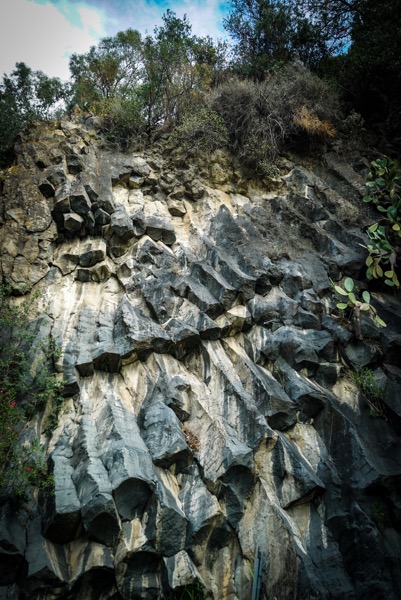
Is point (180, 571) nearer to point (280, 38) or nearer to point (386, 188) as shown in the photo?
point (386, 188)

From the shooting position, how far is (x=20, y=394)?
777 cm

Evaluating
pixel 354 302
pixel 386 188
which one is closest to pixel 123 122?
pixel 386 188

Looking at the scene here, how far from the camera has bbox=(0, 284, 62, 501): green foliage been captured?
6.49 m

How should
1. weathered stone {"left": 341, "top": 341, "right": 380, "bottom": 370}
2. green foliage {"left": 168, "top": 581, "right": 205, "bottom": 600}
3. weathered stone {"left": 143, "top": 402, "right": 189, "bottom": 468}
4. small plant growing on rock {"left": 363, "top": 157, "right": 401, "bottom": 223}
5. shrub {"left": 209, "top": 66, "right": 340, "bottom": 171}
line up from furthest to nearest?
shrub {"left": 209, "top": 66, "right": 340, "bottom": 171} → small plant growing on rock {"left": 363, "top": 157, "right": 401, "bottom": 223} → weathered stone {"left": 341, "top": 341, "right": 380, "bottom": 370} → weathered stone {"left": 143, "top": 402, "right": 189, "bottom": 468} → green foliage {"left": 168, "top": 581, "right": 205, "bottom": 600}

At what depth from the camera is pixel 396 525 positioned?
7078 millimetres

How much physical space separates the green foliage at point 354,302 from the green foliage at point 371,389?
1.01 meters

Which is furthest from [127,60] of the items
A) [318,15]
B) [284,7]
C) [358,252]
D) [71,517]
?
[71,517]

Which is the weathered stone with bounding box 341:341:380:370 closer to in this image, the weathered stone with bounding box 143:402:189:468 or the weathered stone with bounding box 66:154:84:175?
the weathered stone with bounding box 143:402:189:468

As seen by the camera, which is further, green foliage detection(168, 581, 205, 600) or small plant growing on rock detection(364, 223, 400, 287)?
small plant growing on rock detection(364, 223, 400, 287)

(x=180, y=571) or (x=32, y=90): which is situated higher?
(x=32, y=90)

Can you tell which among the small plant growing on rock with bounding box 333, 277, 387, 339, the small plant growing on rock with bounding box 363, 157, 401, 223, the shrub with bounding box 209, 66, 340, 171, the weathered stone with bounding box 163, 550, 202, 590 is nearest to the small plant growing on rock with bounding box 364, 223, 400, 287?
the small plant growing on rock with bounding box 363, 157, 401, 223

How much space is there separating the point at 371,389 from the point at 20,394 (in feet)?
26.2

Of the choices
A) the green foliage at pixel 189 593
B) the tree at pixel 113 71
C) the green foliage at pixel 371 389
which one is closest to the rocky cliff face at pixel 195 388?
the green foliage at pixel 189 593

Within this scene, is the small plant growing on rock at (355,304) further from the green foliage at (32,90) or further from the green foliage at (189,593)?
the green foliage at (32,90)
